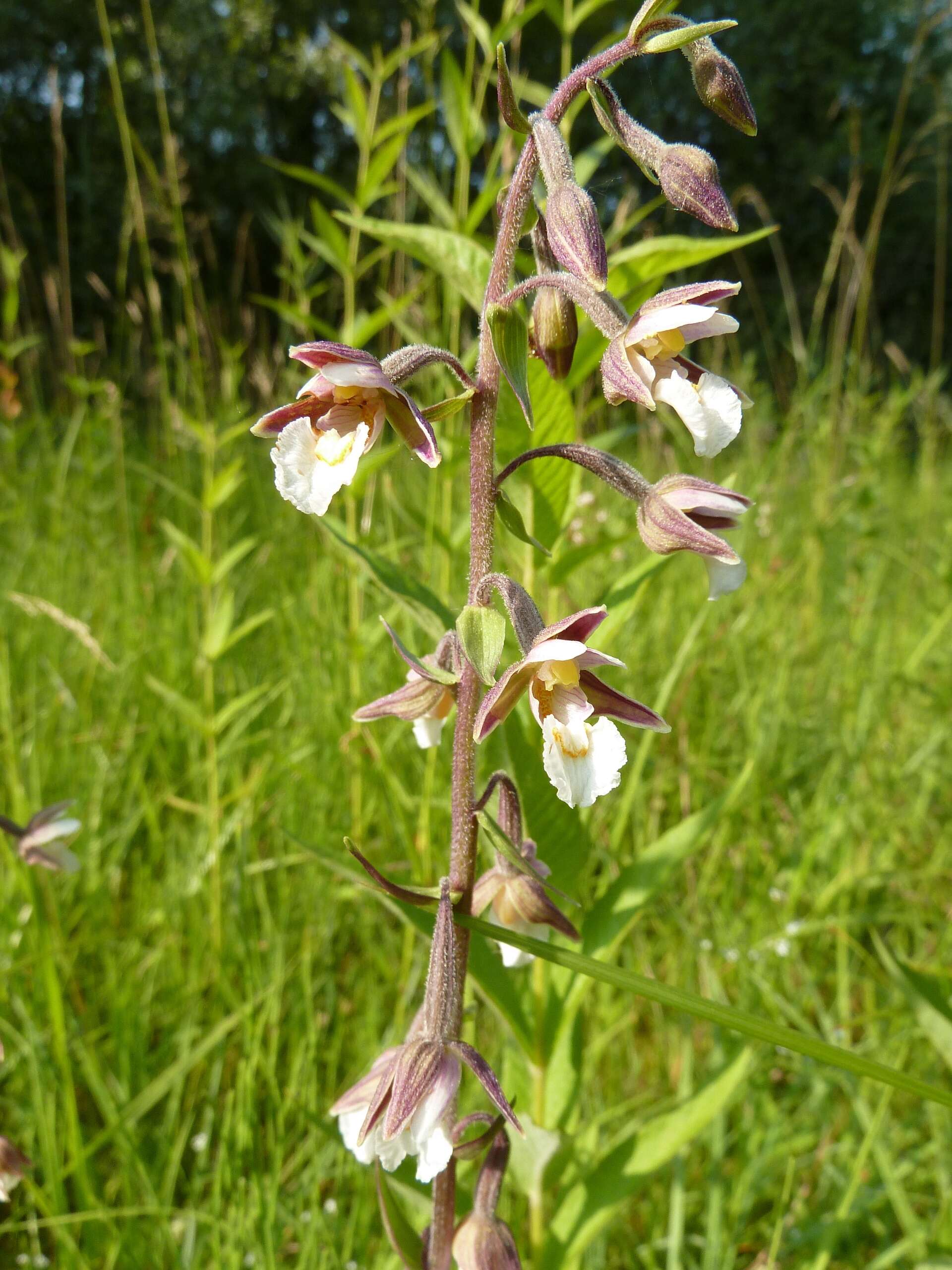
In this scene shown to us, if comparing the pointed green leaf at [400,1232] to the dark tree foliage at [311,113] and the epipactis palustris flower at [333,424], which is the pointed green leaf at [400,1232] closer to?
the epipactis palustris flower at [333,424]

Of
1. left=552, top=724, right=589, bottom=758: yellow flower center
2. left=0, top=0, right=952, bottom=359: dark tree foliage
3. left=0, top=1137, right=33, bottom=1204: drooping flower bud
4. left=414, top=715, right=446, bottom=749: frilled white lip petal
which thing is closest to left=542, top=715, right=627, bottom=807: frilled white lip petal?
left=552, top=724, right=589, bottom=758: yellow flower center

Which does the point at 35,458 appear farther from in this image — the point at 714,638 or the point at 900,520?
the point at 900,520

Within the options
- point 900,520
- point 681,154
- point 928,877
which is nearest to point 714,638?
point 928,877

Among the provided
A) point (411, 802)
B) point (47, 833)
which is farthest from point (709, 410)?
point (411, 802)

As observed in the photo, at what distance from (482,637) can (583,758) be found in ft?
0.44

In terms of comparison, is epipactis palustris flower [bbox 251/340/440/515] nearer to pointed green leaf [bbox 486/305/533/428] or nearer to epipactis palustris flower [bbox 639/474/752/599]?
pointed green leaf [bbox 486/305/533/428]

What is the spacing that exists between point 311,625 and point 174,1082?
126 centimetres

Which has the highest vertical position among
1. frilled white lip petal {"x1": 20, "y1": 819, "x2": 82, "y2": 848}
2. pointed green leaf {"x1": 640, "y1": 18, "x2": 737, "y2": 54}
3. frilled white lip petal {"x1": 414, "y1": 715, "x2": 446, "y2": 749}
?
pointed green leaf {"x1": 640, "y1": 18, "x2": 737, "y2": 54}

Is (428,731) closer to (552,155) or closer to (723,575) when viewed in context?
(723,575)

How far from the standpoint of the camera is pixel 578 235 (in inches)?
32.4

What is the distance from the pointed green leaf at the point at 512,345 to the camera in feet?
2.68

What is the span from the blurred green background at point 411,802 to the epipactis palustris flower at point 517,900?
167 mm

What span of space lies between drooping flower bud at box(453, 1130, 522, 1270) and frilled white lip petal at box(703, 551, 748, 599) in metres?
0.56

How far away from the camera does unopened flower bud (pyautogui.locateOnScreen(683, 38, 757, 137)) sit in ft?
2.88
